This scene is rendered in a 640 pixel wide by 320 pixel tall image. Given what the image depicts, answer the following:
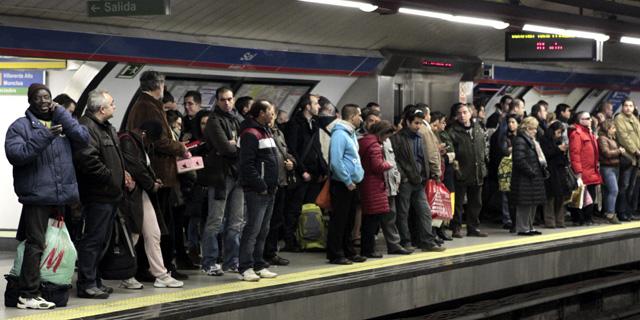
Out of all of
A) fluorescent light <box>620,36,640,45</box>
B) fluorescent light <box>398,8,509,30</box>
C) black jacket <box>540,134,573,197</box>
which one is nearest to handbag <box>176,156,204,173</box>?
fluorescent light <box>398,8,509,30</box>

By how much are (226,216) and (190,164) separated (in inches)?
24.6

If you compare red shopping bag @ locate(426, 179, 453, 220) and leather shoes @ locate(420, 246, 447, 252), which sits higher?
red shopping bag @ locate(426, 179, 453, 220)

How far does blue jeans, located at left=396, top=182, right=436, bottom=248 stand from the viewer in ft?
→ 37.3

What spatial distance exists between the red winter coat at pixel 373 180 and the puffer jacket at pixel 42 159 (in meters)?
3.59

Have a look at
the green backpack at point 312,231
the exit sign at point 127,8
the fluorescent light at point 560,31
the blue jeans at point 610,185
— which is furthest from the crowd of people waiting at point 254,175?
the fluorescent light at point 560,31

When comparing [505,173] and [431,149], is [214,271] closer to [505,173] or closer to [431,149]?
[431,149]

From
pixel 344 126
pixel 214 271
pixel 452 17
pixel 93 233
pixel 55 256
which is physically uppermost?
pixel 452 17

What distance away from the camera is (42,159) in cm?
760

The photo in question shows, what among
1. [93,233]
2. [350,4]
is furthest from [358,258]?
[93,233]

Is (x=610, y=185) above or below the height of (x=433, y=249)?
above

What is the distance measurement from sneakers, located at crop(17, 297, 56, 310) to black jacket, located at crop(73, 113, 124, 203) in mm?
803

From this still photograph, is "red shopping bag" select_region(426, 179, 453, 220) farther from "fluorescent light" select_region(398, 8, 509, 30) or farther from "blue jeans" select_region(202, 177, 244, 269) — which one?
"blue jeans" select_region(202, 177, 244, 269)

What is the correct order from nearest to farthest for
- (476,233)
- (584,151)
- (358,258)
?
(358,258) → (476,233) → (584,151)

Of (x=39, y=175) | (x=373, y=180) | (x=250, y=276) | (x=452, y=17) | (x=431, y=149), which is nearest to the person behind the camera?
(x=39, y=175)
